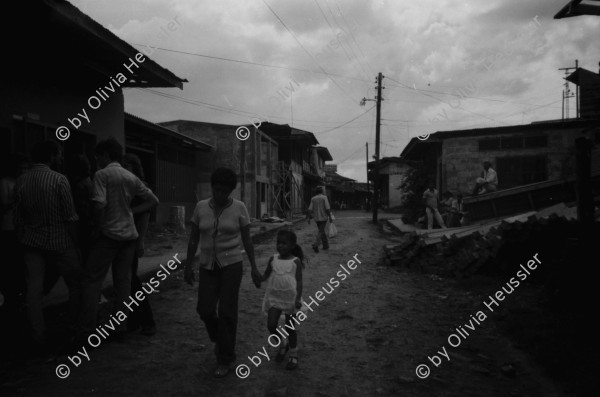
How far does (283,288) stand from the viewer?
385cm

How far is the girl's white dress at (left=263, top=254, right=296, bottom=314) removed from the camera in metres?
3.84

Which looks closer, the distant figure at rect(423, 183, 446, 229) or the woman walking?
the woman walking

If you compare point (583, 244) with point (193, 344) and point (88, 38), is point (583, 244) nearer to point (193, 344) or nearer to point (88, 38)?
point (193, 344)

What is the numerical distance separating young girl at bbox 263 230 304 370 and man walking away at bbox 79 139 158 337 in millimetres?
1386

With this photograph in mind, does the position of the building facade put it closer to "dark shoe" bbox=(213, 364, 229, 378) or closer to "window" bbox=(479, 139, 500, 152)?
"window" bbox=(479, 139, 500, 152)

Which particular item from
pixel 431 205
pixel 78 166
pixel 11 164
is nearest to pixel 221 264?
pixel 78 166

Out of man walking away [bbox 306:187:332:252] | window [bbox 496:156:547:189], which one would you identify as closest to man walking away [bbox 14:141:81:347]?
man walking away [bbox 306:187:332:252]

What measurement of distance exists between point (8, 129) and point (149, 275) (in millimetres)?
2976

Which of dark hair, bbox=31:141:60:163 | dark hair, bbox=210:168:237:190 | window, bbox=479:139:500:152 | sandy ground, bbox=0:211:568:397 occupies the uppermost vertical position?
window, bbox=479:139:500:152

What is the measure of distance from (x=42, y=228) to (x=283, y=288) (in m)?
2.13

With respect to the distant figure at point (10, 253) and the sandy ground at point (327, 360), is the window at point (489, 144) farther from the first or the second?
the distant figure at point (10, 253)

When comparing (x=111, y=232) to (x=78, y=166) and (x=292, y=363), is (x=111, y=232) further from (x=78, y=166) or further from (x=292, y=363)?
(x=292, y=363)

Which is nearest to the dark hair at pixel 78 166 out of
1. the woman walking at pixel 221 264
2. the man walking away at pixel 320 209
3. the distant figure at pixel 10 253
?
the distant figure at pixel 10 253

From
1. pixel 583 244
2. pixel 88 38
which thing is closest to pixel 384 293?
pixel 583 244
